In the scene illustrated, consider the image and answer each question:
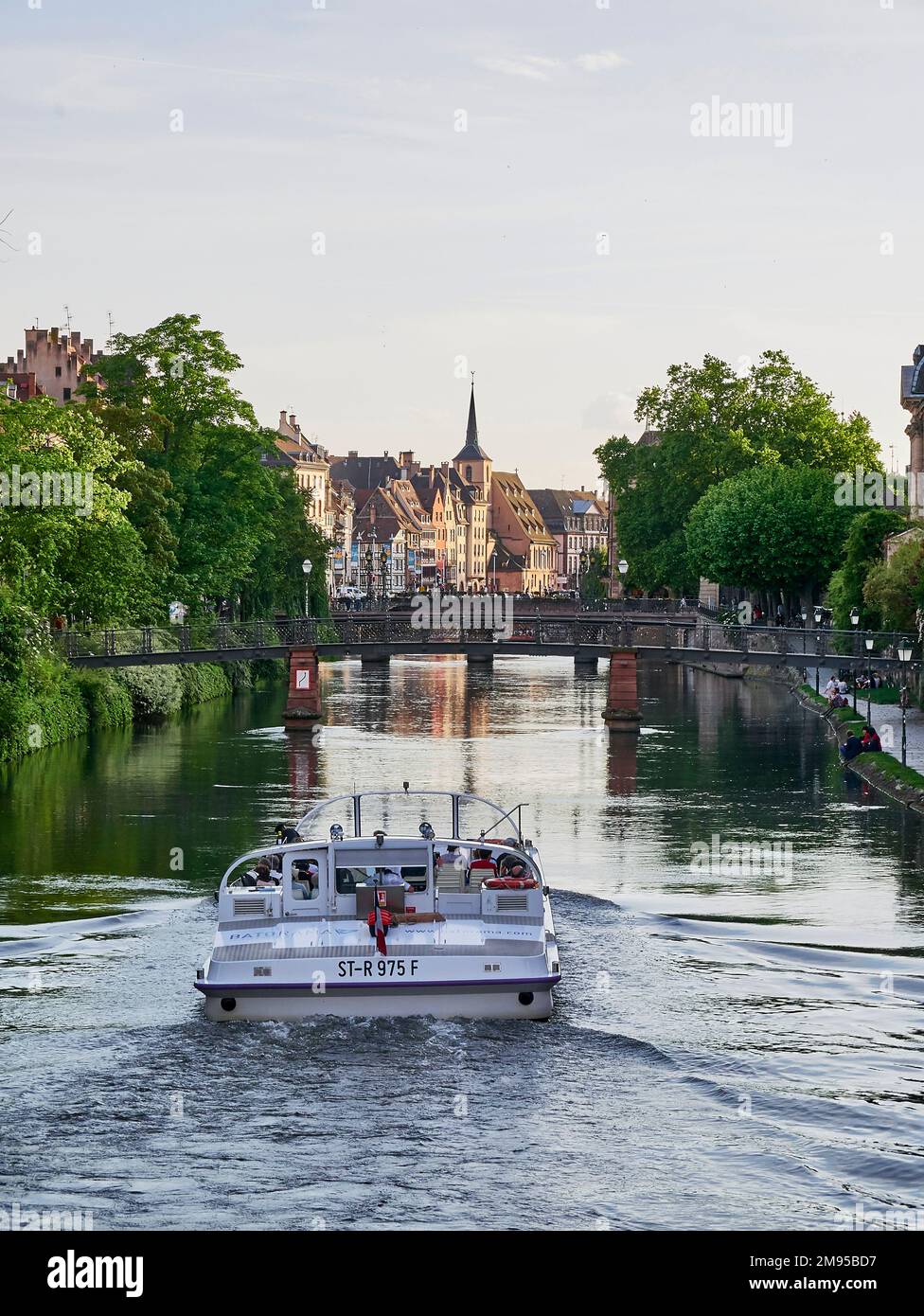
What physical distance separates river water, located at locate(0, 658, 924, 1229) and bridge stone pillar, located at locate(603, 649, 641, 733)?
2387 centimetres

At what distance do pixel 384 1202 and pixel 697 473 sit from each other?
120 metres

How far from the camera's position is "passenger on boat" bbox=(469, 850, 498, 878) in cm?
3054

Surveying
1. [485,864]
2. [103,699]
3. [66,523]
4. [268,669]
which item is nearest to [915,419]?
[268,669]

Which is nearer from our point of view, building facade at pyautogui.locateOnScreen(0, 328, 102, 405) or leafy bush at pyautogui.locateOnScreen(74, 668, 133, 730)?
leafy bush at pyautogui.locateOnScreen(74, 668, 133, 730)

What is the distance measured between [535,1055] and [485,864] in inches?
207

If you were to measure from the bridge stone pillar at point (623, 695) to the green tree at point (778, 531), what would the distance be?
3217cm

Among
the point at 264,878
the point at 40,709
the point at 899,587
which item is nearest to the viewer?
the point at 264,878

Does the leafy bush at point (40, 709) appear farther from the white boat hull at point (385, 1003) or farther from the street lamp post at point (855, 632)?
the white boat hull at point (385, 1003)

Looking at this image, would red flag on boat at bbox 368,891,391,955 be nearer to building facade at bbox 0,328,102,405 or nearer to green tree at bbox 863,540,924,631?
green tree at bbox 863,540,924,631

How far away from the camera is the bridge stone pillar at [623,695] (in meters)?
75.6

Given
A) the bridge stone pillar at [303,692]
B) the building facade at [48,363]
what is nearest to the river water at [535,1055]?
the bridge stone pillar at [303,692]

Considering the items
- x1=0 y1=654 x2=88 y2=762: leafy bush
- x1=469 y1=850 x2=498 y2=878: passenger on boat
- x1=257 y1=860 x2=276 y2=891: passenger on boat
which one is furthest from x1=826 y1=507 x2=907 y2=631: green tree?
x1=257 y1=860 x2=276 y2=891: passenger on boat

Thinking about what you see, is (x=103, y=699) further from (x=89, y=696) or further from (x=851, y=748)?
(x=851, y=748)

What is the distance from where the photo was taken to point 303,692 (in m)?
75.6
